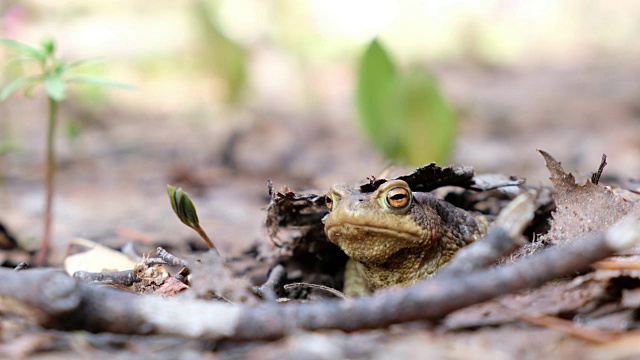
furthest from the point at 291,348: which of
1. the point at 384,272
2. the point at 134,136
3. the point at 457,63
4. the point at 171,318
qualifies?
the point at 457,63

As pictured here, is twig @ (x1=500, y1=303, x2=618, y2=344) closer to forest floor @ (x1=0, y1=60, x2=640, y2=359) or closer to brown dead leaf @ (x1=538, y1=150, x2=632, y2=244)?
forest floor @ (x1=0, y1=60, x2=640, y2=359)

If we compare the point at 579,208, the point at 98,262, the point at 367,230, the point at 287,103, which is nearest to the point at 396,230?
the point at 367,230

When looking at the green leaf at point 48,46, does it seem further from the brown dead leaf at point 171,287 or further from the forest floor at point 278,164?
the brown dead leaf at point 171,287

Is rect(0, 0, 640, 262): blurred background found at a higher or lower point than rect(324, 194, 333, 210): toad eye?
higher

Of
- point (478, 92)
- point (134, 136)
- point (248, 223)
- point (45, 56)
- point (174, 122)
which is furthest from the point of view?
point (478, 92)

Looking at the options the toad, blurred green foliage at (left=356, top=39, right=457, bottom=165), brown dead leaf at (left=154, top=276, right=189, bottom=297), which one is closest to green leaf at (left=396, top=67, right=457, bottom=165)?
blurred green foliage at (left=356, top=39, right=457, bottom=165)

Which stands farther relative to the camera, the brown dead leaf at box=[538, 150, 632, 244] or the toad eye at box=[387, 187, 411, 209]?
the toad eye at box=[387, 187, 411, 209]

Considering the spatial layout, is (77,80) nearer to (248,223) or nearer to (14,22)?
(14,22)
